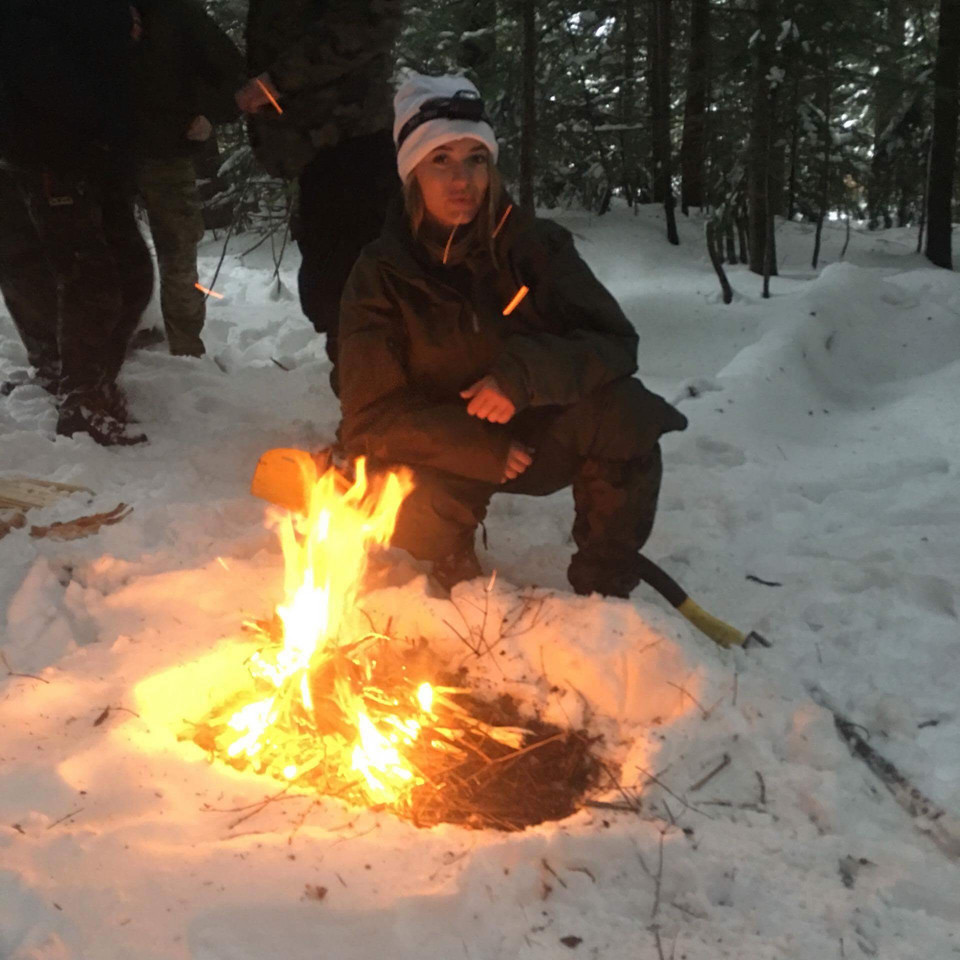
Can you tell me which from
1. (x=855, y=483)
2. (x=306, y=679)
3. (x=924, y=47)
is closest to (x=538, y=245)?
(x=306, y=679)

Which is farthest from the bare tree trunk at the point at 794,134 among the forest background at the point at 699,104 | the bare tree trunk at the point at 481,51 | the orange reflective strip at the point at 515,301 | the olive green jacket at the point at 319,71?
the orange reflective strip at the point at 515,301

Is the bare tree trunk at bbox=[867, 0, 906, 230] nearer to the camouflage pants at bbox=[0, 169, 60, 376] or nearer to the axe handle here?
the axe handle

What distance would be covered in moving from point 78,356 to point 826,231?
41.7 ft

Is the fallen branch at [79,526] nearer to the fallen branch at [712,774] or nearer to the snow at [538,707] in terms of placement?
the snow at [538,707]

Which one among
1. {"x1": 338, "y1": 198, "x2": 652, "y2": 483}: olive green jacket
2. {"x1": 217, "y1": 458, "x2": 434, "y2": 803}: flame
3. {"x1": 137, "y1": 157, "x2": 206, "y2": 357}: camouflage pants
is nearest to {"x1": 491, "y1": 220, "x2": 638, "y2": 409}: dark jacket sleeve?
{"x1": 338, "y1": 198, "x2": 652, "y2": 483}: olive green jacket

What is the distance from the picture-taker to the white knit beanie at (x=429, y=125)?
2.61 meters

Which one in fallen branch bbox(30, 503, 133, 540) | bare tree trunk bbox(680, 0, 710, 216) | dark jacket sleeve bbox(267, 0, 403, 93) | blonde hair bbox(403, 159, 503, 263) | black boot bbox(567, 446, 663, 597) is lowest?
fallen branch bbox(30, 503, 133, 540)

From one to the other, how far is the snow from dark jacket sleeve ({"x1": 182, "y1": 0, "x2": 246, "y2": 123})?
1.49 m

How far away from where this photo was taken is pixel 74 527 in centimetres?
332

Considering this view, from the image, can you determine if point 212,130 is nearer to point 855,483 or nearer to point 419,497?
point 419,497

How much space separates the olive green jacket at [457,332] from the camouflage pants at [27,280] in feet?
7.70

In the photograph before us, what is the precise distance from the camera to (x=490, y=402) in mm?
2615

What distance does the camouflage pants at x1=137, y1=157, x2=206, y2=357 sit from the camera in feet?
14.8

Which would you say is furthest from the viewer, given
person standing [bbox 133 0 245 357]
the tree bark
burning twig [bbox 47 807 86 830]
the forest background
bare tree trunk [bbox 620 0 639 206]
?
bare tree trunk [bbox 620 0 639 206]
